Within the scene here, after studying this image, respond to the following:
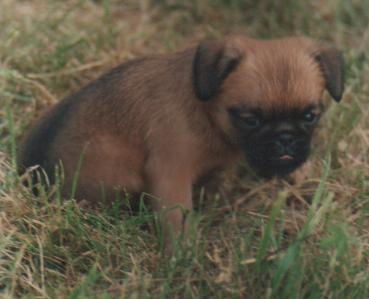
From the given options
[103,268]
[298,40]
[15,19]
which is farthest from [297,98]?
[15,19]

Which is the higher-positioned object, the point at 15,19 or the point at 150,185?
the point at 15,19

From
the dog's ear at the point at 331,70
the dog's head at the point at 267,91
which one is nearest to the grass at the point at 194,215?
the dog's head at the point at 267,91

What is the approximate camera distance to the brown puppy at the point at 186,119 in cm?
477

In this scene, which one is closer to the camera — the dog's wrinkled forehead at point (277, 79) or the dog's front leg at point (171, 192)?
the dog's wrinkled forehead at point (277, 79)

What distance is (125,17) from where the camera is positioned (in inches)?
319

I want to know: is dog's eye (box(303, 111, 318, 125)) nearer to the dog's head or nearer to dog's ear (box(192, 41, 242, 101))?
the dog's head

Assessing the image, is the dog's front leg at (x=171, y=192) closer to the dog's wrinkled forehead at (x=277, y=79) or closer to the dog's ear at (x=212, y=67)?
the dog's ear at (x=212, y=67)

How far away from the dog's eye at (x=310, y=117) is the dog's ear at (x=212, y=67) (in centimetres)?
54

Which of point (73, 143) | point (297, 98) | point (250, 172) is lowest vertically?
point (250, 172)

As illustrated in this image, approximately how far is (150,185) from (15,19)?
304 cm

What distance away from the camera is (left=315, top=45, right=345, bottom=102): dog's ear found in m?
5.01

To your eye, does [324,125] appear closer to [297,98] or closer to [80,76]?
[297,98]

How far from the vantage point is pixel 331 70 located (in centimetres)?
503

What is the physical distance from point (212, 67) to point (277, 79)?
426mm
